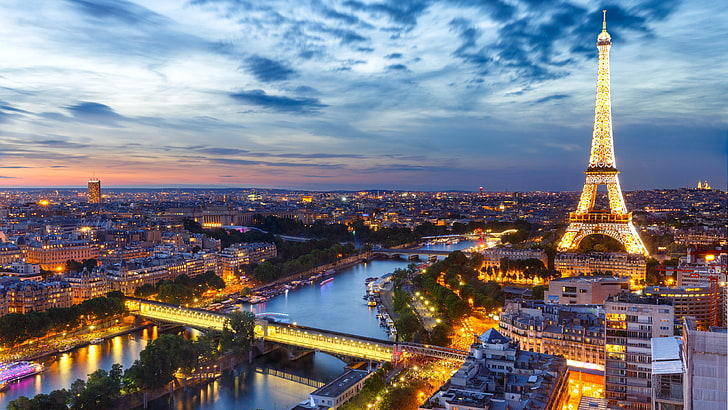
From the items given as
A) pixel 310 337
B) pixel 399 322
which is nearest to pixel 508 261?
pixel 399 322

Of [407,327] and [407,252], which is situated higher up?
[407,252]

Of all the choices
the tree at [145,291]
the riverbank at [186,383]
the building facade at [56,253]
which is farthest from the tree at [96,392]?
the building facade at [56,253]

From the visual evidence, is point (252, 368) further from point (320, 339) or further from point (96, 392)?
point (96, 392)

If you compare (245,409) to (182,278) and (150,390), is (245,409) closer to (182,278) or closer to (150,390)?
(150,390)

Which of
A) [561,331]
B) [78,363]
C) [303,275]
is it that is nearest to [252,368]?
[78,363]

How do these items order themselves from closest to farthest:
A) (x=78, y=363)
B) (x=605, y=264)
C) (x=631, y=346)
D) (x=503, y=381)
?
1. (x=503, y=381)
2. (x=631, y=346)
3. (x=78, y=363)
4. (x=605, y=264)

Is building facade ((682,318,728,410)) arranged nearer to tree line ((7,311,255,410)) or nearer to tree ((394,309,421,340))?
tree ((394,309,421,340))

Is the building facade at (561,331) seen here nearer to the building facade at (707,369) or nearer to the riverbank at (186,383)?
the building facade at (707,369)
